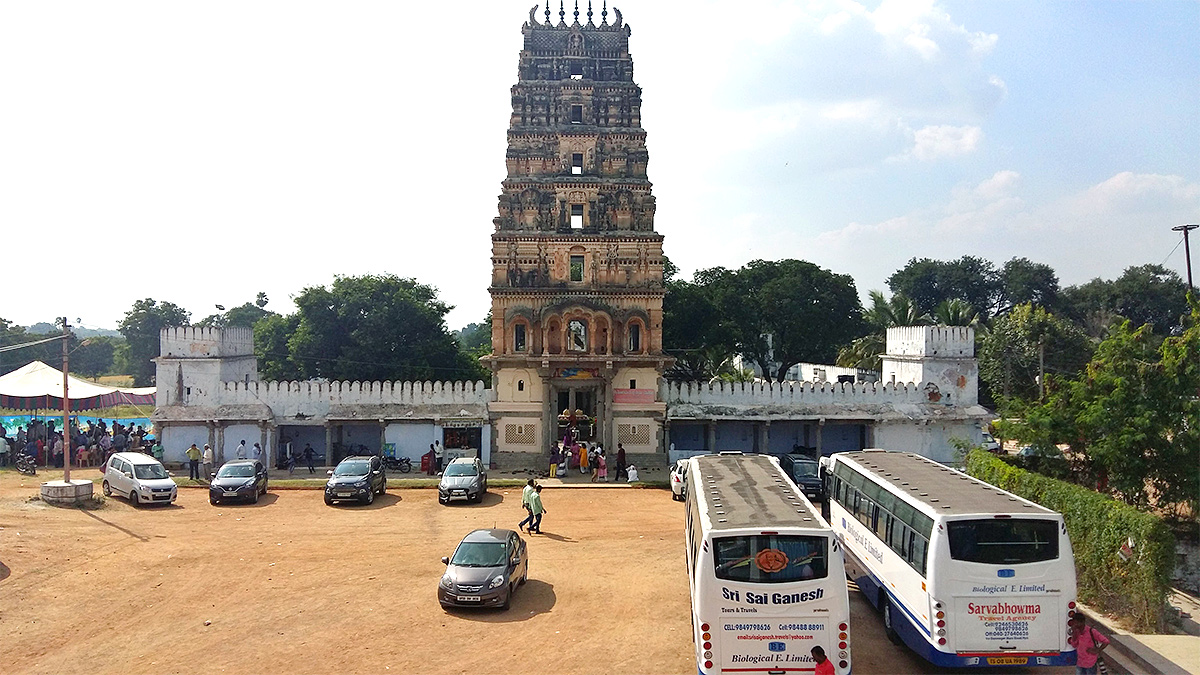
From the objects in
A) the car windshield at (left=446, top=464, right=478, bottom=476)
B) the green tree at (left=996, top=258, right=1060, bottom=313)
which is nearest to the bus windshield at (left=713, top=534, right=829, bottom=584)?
the car windshield at (left=446, top=464, right=478, bottom=476)

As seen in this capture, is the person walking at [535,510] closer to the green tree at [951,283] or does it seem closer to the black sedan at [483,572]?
the black sedan at [483,572]

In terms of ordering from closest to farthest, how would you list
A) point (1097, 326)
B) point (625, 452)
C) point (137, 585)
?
point (137, 585)
point (625, 452)
point (1097, 326)

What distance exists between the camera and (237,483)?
90.2ft

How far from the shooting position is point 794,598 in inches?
466

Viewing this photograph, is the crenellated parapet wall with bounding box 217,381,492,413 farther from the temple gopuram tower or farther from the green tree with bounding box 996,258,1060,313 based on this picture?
the green tree with bounding box 996,258,1060,313

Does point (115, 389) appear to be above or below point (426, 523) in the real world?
above

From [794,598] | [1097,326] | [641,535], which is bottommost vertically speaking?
[641,535]

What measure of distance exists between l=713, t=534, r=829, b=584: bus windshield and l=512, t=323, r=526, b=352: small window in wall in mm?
24229

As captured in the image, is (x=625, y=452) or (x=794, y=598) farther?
(x=625, y=452)

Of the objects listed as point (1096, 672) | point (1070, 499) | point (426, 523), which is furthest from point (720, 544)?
point (426, 523)

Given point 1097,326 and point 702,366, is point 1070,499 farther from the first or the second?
point 1097,326

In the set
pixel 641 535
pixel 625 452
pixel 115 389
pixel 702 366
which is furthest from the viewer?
pixel 702 366

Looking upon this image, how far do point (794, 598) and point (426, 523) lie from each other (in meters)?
15.3

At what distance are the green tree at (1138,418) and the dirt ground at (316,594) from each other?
11.8 meters
